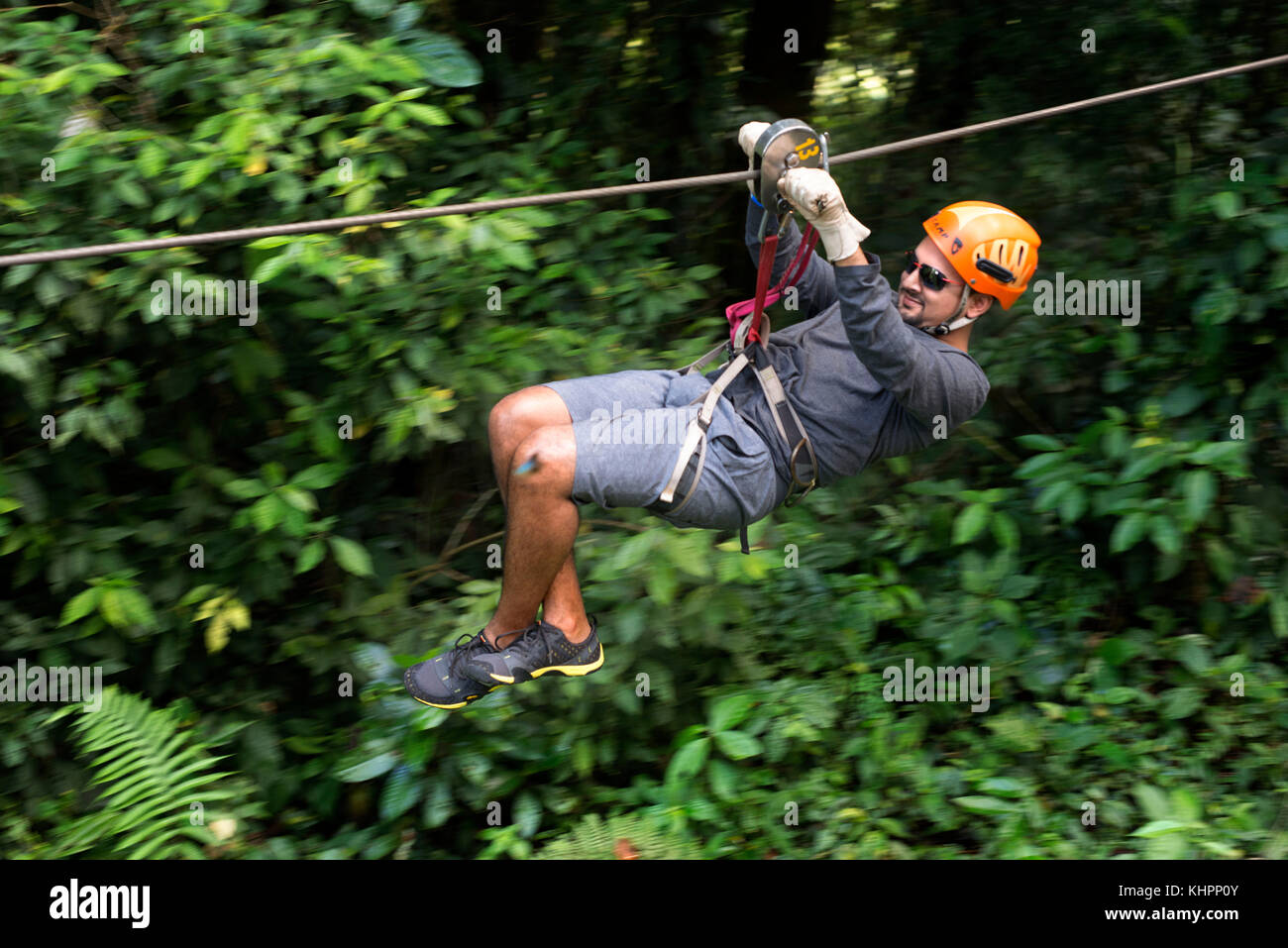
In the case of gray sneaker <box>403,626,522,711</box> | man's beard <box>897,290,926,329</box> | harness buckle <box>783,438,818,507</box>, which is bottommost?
gray sneaker <box>403,626,522,711</box>

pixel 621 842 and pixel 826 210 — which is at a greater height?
pixel 826 210

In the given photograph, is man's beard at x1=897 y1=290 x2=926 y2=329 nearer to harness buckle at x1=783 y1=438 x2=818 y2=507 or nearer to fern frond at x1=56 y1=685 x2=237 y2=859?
harness buckle at x1=783 y1=438 x2=818 y2=507

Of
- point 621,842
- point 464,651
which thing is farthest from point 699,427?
point 621,842

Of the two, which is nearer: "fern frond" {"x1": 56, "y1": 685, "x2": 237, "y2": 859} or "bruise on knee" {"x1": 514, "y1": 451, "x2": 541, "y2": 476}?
"bruise on knee" {"x1": 514, "y1": 451, "x2": 541, "y2": 476}

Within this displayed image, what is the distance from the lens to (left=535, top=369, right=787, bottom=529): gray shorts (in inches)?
104

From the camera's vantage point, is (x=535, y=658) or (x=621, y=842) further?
(x=621, y=842)

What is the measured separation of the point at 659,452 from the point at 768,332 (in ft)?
1.50

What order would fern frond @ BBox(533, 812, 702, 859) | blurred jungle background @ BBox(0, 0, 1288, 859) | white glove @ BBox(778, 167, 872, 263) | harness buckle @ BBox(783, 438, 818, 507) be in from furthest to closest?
fern frond @ BBox(533, 812, 702, 859)
blurred jungle background @ BBox(0, 0, 1288, 859)
harness buckle @ BBox(783, 438, 818, 507)
white glove @ BBox(778, 167, 872, 263)

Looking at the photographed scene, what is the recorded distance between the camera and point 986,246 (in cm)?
281

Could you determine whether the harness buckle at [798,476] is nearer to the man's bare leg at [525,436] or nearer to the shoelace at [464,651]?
the man's bare leg at [525,436]

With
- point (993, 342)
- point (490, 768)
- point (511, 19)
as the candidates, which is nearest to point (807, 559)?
point (993, 342)

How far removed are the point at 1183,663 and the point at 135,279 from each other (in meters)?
3.73

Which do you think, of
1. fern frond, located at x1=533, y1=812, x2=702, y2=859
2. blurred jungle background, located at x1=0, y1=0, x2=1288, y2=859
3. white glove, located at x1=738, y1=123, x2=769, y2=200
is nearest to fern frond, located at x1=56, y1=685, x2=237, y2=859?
blurred jungle background, located at x1=0, y1=0, x2=1288, y2=859

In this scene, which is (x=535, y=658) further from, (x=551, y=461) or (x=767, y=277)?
(x=767, y=277)
